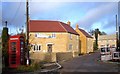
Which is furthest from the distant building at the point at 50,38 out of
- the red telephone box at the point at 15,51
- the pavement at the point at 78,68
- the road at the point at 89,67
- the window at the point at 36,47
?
the red telephone box at the point at 15,51

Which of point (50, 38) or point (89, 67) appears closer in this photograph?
point (89, 67)

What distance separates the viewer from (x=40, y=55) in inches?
1646

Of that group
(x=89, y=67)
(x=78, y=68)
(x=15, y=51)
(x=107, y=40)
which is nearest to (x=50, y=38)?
(x=89, y=67)

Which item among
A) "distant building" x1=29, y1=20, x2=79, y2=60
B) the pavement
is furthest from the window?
the pavement

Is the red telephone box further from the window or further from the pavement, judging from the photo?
the window

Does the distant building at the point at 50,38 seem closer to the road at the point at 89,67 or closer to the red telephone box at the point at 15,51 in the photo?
the road at the point at 89,67

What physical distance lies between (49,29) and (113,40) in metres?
76.1

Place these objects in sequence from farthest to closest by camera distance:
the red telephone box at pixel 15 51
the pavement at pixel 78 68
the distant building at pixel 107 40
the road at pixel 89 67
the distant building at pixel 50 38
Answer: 1. the distant building at pixel 107 40
2. the distant building at pixel 50 38
3. the road at pixel 89 67
4. the red telephone box at pixel 15 51
5. the pavement at pixel 78 68

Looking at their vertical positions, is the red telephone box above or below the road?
above

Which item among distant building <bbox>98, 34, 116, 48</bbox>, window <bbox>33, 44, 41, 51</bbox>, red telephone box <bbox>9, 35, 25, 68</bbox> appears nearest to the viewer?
red telephone box <bbox>9, 35, 25, 68</bbox>

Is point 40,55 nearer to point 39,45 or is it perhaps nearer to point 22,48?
point 22,48

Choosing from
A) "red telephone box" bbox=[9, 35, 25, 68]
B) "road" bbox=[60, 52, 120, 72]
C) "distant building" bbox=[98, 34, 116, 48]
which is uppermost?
Result: "distant building" bbox=[98, 34, 116, 48]

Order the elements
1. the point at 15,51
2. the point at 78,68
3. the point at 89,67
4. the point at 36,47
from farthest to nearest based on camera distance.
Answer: the point at 36,47 < the point at 89,67 < the point at 78,68 < the point at 15,51

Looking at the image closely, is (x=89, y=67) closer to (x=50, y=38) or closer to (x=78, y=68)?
(x=78, y=68)
